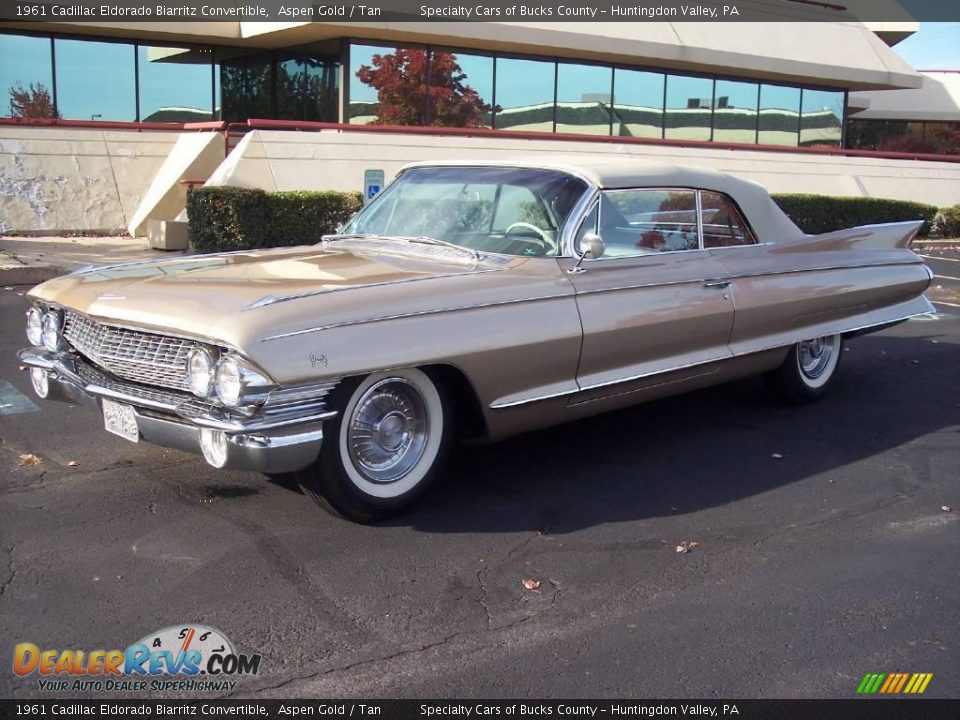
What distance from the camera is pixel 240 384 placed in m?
3.95

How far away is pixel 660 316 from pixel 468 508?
61.2 inches

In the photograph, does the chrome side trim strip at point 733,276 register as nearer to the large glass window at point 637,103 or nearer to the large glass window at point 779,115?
the large glass window at point 637,103

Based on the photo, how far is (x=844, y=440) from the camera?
628 centimetres

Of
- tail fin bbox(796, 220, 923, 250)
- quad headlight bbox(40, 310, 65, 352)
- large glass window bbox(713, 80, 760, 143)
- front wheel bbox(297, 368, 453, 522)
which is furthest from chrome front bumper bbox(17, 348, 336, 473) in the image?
large glass window bbox(713, 80, 760, 143)

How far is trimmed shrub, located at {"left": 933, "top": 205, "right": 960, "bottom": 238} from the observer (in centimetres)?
2233

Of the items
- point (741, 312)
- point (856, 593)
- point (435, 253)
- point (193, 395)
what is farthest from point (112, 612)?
point (741, 312)

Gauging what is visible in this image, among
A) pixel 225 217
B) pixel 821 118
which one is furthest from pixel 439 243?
pixel 821 118

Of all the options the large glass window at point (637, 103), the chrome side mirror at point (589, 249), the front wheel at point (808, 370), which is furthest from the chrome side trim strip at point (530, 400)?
the large glass window at point (637, 103)

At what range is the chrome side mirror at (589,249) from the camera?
504 centimetres

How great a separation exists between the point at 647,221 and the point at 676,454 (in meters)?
1.38

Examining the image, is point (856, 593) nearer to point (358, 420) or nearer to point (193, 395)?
point (358, 420)

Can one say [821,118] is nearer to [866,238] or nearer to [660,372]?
[866,238]

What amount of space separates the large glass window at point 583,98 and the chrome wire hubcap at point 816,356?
13855 mm

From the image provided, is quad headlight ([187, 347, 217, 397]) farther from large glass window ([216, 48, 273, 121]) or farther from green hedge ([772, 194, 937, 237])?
large glass window ([216, 48, 273, 121])
